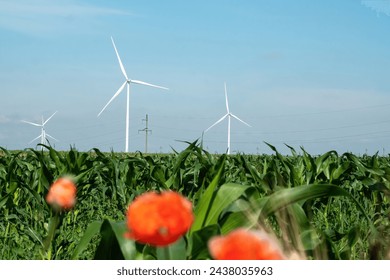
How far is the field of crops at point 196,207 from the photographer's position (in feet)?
7.88

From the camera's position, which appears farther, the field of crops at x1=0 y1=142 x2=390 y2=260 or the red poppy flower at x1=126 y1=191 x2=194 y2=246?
the field of crops at x1=0 y1=142 x2=390 y2=260

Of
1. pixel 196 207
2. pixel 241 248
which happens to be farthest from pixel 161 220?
pixel 196 207

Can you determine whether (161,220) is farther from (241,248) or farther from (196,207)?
(196,207)

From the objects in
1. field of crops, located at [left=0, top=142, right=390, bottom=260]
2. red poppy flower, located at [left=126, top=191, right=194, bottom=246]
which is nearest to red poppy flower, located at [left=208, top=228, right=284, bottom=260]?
red poppy flower, located at [left=126, top=191, right=194, bottom=246]

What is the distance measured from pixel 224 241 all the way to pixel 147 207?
0.17 metres

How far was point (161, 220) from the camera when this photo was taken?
1126 mm

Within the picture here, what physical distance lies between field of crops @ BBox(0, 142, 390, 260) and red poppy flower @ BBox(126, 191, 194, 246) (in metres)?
0.52

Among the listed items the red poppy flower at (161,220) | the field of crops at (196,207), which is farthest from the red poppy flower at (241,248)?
the field of crops at (196,207)

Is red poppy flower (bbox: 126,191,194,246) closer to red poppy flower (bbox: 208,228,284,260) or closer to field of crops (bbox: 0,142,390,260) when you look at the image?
red poppy flower (bbox: 208,228,284,260)

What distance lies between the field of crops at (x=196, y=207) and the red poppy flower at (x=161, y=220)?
52 centimetres

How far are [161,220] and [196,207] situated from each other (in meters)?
1.42

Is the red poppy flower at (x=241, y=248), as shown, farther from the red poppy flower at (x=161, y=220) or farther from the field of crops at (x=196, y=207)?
the field of crops at (x=196, y=207)

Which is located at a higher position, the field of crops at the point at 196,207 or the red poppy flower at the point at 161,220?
the red poppy flower at the point at 161,220

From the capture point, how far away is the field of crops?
2400mm
